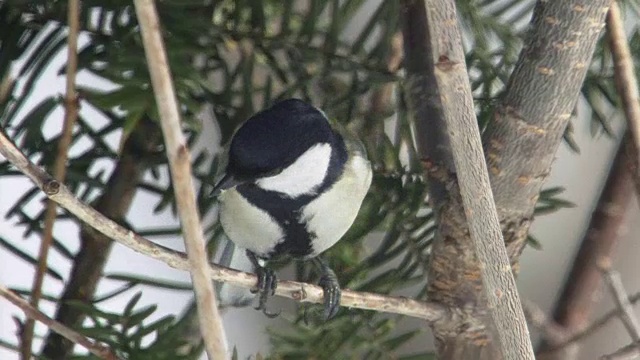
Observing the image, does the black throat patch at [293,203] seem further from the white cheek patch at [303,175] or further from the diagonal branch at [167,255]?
the diagonal branch at [167,255]

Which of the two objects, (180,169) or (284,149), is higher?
(180,169)

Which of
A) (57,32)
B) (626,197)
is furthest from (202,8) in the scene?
(626,197)

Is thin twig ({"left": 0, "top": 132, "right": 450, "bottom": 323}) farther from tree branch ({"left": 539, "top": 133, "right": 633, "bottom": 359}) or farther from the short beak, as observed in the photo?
tree branch ({"left": 539, "top": 133, "right": 633, "bottom": 359})

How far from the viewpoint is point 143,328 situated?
322 millimetres

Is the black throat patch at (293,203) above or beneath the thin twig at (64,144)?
beneath

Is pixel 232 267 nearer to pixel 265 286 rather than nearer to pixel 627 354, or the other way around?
pixel 265 286

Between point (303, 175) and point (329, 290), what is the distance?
81 millimetres

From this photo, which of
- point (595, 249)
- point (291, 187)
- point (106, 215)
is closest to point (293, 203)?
point (291, 187)

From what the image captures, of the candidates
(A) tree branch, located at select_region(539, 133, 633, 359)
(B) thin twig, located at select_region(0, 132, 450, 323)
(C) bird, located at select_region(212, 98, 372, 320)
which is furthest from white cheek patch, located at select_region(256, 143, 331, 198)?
(A) tree branch, located at select_region(539, 133, 633, 359)

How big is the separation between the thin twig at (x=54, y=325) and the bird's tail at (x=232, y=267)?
0.13 metres

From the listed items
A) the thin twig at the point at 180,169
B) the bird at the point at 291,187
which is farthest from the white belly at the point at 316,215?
the thin twig at the point at 180,169

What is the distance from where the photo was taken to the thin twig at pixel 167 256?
22 cm

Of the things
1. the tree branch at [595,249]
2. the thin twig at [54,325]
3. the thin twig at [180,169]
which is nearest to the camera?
the thin twig at [180,169]

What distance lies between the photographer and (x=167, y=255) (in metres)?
0.26
